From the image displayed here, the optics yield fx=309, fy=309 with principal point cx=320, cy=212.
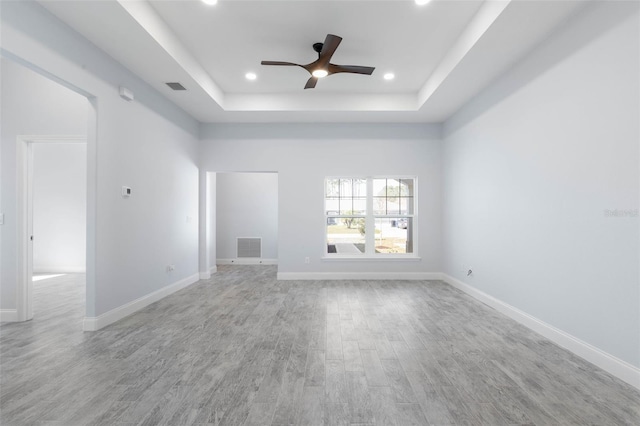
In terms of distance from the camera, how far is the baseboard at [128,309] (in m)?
3.24

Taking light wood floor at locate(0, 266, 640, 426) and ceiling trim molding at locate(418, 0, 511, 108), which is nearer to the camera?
light wood floor at locate(0, 266, 640, 426)

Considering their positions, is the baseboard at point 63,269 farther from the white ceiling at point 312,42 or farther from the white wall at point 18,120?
the white ceiling at point 312,42

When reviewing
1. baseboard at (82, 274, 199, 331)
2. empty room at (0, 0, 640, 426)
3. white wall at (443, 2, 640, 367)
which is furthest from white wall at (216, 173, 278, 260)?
white wall at (443, 2, 640, 367)

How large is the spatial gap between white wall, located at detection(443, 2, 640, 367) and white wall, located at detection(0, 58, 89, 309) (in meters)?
5.01

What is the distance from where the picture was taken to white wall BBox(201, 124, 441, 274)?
5.96 metres

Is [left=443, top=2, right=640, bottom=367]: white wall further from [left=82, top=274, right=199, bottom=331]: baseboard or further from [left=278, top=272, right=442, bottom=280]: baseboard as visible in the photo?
[left=82, top=274, right=199, bottom=331]: baseboard

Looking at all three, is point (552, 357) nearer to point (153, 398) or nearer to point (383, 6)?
point (153, 398)

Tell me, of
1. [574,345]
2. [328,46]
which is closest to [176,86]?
[328,46]

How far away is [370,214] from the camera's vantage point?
20.1 feet

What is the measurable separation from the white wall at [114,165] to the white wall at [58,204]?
3437mm

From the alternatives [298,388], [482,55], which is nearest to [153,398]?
[298,388]

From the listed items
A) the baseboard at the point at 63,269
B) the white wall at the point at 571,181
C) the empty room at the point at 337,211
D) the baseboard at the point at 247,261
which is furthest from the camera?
the baseboard at the point at 247,261

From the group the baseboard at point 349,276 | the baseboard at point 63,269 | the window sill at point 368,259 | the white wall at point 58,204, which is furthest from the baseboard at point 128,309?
the white wall at point 58,204

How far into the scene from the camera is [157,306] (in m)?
4.13
